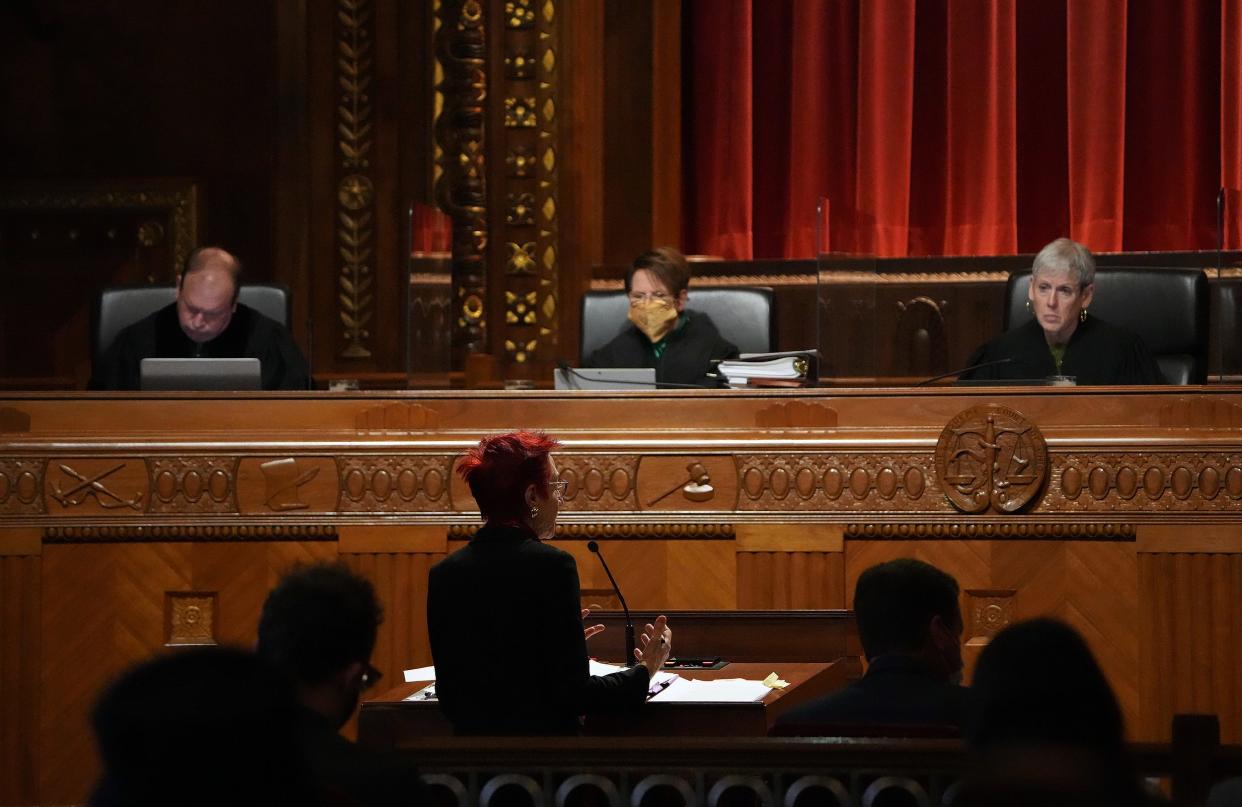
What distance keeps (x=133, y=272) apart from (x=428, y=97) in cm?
147

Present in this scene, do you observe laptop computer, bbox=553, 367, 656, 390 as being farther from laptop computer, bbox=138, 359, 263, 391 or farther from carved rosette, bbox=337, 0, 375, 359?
carved rosette, bbox=337, 0, 375, 359

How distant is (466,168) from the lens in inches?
299

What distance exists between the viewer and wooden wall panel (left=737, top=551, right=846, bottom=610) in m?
4.89

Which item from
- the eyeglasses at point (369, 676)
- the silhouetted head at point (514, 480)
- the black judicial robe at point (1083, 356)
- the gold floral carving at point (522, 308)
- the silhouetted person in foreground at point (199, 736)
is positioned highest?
the gold floral carving at point (522, 308)

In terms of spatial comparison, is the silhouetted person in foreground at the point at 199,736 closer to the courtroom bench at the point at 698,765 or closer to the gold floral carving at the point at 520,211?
the courtroom bench at the point at 698,765

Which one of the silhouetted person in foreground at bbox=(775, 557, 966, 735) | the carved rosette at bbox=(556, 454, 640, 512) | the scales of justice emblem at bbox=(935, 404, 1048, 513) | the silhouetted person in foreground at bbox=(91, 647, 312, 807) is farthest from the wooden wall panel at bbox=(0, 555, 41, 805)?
the silhouetted person in foreground at bbox=(91, 647, 312, 807)

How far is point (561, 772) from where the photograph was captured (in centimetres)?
270

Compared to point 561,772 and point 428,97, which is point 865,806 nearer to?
point 561,772

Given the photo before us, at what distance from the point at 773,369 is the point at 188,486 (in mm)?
1639

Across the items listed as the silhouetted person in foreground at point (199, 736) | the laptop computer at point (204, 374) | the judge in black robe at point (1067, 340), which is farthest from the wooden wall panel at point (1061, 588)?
the silhouetted person in foreground at point (199, 736)

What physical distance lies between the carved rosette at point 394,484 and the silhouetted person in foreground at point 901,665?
1.88 metres

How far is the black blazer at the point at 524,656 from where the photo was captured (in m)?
3.47

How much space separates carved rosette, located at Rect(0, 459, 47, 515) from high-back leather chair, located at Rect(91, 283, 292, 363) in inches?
45.1

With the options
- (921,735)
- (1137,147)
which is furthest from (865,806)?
(1137,147)
